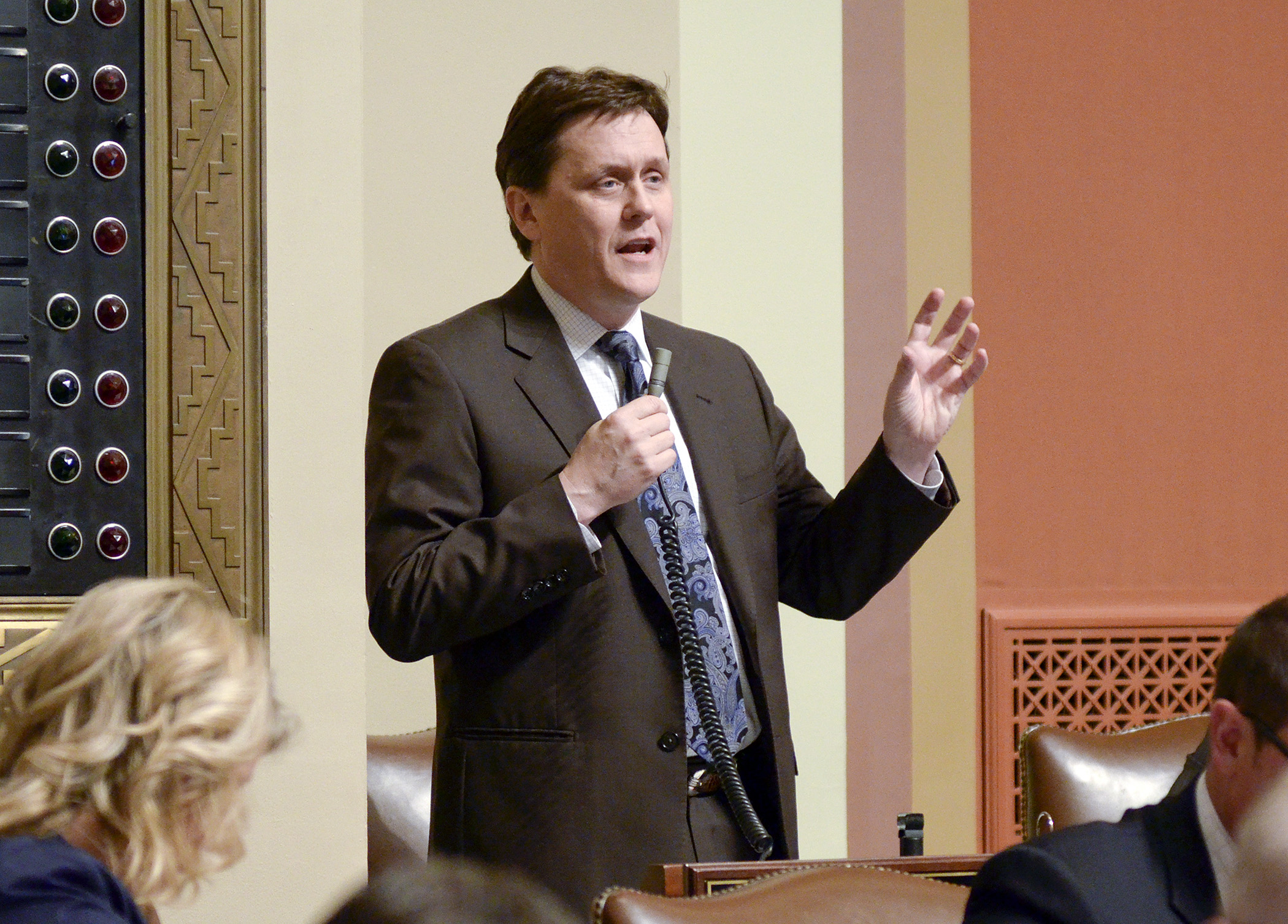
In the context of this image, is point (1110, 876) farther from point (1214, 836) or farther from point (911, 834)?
point (911, 834)

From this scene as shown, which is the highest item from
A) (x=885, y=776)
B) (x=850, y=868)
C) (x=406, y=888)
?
(x=406, y=888)

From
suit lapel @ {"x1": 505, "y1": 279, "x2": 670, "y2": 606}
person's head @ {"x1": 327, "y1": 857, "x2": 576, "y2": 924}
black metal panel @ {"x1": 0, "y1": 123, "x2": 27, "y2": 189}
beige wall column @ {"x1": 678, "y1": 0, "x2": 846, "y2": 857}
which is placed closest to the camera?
person's head @ {"x1": 327, "y1": 857, "x2": 576, "y2": 924}

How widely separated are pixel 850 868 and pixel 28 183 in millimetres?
1457

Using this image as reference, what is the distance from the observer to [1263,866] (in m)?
0.75

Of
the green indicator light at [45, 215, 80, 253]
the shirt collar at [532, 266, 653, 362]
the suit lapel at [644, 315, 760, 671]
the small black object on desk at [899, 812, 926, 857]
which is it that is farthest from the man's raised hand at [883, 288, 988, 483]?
the green indicator light at [45, 215, 80, 253]

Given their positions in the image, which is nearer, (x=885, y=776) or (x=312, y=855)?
(x=312, y=855)

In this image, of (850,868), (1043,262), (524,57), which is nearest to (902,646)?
(1043,262)

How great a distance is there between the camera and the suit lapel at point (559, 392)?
1896mm

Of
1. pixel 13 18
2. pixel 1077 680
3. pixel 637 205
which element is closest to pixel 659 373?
pixel 637 205

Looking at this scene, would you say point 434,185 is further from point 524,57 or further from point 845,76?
point 845,76

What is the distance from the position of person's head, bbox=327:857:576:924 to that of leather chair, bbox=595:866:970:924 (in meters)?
0.65

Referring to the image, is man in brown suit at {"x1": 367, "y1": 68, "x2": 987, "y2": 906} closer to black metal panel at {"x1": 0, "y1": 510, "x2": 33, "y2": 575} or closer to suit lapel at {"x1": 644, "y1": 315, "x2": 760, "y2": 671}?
suit lapel at {"x1": 644, "y1": 315, "x2": 760, "y2": 671}

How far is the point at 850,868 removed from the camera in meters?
1.43

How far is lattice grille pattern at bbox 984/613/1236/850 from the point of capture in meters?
3.31
